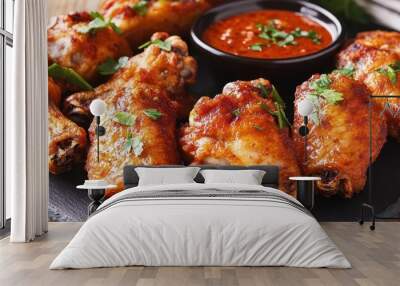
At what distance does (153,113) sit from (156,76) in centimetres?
40

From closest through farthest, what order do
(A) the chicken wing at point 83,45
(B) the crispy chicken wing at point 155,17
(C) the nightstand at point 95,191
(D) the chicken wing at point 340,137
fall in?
(C) the nightstand at point 95,191 → (D) the chicken wing at point 340,137 → (A) the chicken wing at point 83,45 → (B) the crispy chicken wing at point 155,17

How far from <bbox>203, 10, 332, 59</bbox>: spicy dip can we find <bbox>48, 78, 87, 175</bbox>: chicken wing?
1.67 metres

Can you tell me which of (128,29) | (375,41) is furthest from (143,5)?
(375,41)

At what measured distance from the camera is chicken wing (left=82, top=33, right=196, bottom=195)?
582 cm

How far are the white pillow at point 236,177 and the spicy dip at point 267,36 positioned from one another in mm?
1260

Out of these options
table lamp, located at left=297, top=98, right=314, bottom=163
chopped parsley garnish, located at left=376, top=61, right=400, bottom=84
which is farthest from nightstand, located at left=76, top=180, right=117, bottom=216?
chopped parsley garnish, located at left=376, top=61, right=400, bottom=84

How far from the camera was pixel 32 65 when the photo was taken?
17.0ft

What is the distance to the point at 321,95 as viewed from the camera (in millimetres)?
6051

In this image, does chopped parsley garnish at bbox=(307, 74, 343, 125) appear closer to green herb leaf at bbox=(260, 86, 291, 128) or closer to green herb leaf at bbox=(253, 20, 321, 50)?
green herb leaf at bbox=(260, 86, 291, 128)

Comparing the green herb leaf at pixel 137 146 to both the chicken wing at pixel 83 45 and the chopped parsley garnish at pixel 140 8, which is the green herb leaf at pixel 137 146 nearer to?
the chicken wing at pixel 83 45

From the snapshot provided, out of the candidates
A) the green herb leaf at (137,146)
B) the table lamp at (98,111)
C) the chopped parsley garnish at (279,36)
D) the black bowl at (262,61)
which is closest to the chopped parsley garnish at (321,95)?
the black bowl at (262,61)

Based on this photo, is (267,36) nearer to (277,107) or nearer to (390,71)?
(277,107)

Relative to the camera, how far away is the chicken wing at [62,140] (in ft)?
18.9

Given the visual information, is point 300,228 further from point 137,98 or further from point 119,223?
point 137,98
